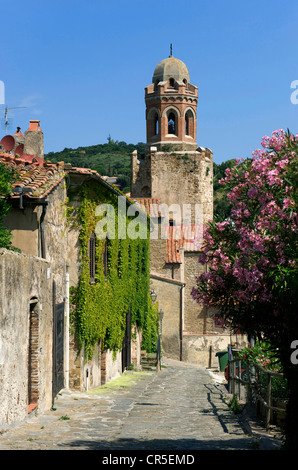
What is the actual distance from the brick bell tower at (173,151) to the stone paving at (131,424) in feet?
111

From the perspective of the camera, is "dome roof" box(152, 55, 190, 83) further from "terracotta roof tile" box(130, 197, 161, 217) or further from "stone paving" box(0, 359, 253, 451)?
"stone paving" box(0, 359, 253, 451)

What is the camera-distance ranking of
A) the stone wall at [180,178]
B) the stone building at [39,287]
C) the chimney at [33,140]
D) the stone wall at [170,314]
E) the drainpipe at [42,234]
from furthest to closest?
the stone wall at [180,178], the stone wall at [170,314], the chimney at [33,140], the drainpipe at [42,234], the stone building at [39,287]

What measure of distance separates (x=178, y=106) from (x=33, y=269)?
144 feet

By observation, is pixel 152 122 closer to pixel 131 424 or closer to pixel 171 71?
pixel 171 71

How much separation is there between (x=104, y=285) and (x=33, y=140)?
4.84 m

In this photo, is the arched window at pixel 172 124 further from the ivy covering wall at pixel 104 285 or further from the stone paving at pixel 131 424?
the stone paving at pixel 131 424

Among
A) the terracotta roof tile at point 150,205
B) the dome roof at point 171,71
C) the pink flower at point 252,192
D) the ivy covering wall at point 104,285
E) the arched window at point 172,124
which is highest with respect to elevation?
the dome roof at point 171,71

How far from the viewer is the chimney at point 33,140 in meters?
16.8

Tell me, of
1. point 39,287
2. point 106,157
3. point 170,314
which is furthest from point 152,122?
point 106,157

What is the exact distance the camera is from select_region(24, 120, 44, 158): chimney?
1684cm

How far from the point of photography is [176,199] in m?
50.5

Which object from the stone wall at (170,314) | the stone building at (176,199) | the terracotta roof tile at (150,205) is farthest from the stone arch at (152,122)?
the stone wall at (170,314)

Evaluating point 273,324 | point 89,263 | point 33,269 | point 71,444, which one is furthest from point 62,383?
→ point 273,324
